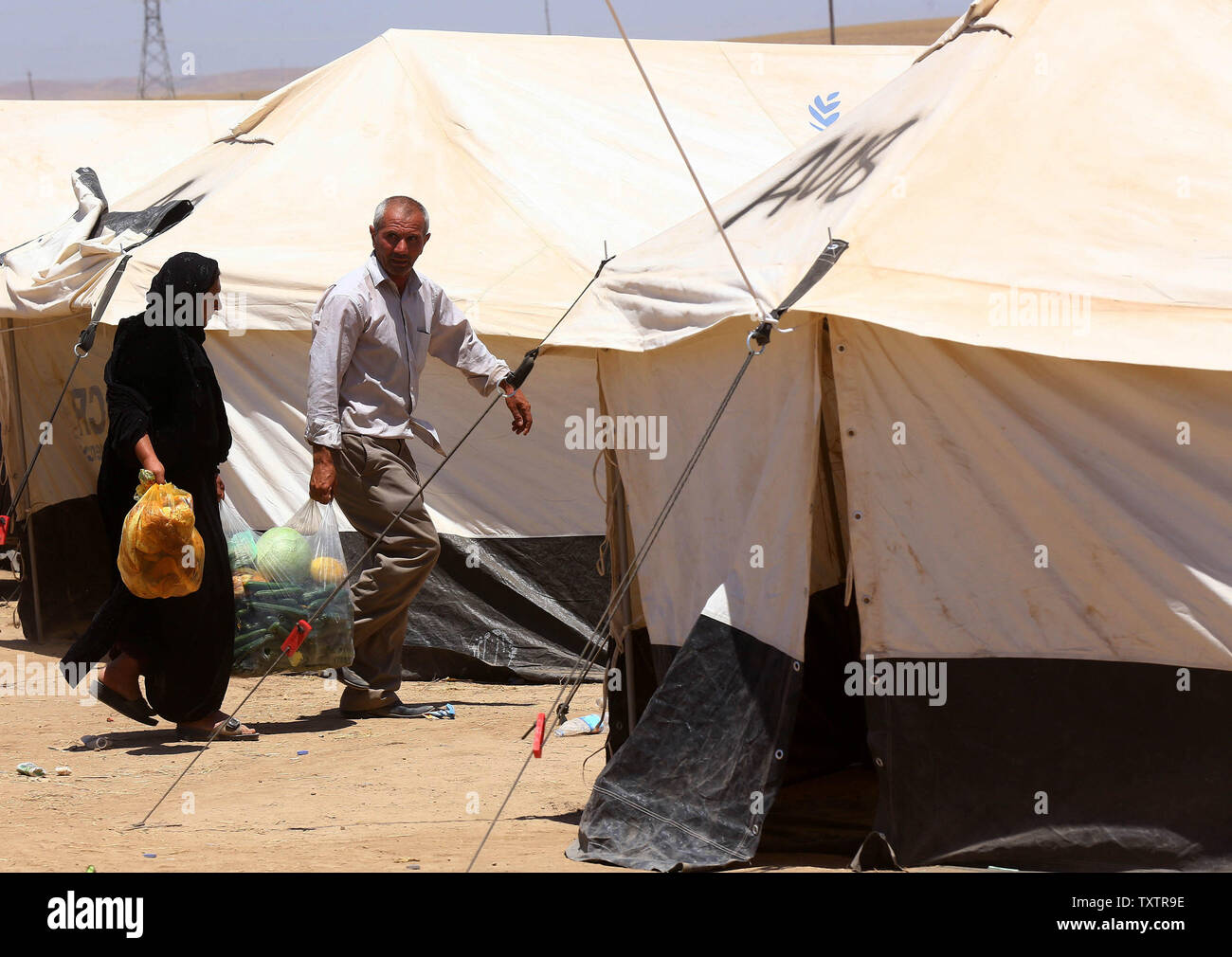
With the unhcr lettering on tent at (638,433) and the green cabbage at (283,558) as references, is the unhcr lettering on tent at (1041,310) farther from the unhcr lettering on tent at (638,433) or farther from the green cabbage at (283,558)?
the green cabbage at (283,558)

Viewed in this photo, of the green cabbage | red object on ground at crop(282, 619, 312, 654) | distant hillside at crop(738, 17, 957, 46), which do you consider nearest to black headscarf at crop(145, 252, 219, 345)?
the green cabbage

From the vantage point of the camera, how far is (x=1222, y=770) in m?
3.90

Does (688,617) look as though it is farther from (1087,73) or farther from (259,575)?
(259,575)

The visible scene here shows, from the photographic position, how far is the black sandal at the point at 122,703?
240 inches

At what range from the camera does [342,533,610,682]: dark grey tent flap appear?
752cm

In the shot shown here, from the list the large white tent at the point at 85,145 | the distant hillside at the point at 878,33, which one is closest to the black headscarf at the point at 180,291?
the large white tent at the point at 85,145

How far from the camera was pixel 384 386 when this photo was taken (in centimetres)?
636

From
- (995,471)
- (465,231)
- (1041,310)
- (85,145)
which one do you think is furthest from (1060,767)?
(85,145)

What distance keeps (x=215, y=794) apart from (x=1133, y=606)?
9.75 ft

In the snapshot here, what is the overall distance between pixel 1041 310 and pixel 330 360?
302 centimetres

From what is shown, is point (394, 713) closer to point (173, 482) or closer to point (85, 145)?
point (173, 482)

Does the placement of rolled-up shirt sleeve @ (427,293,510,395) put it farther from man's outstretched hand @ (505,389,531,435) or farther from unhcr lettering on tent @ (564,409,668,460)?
unhcr lettering on tent @ (564,409,668,460)

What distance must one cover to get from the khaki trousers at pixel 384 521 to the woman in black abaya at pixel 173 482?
50 centimetres

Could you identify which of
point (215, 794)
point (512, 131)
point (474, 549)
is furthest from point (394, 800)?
point (512, 131)
